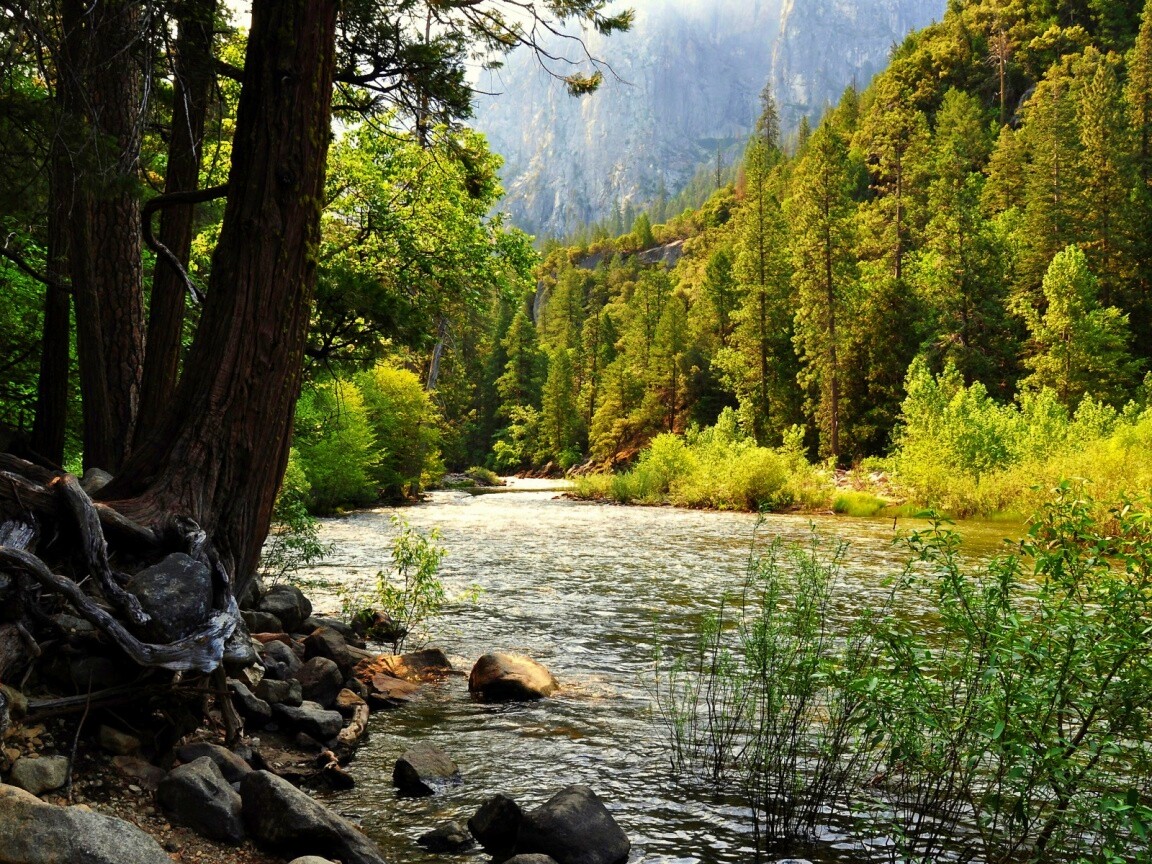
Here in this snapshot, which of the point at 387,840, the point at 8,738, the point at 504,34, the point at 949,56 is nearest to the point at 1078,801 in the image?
the point at 387,840

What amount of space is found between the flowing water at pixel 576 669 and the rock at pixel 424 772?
10cm

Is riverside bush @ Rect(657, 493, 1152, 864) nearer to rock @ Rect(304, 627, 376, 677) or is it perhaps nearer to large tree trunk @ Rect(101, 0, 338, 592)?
large tree trunk @ Rect(101, 0, 338, 592)

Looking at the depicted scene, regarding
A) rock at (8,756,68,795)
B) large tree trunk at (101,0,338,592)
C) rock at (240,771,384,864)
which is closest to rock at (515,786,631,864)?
rock at (240,771,384,864)

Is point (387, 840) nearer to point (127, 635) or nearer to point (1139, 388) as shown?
point (127, 635)

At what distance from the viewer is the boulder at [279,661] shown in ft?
21.8

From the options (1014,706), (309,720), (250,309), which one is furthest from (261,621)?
(1014,706)

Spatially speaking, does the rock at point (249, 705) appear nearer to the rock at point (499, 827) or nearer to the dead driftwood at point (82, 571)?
the dead driftwood at point (82, 571)

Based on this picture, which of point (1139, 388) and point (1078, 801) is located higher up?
point (1139, 388)

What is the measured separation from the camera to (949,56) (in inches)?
2781

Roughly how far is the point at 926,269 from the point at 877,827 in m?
44.4

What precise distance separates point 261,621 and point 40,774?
15.9 ft

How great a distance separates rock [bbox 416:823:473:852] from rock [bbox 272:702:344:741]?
1.72 m

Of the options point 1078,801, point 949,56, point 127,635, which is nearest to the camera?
point 1078,801

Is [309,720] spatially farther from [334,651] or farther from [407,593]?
[407,593]
